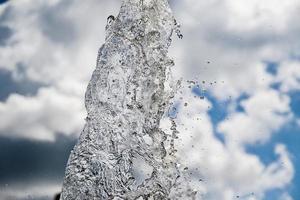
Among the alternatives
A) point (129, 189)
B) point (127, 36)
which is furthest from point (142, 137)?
point (127, 36)

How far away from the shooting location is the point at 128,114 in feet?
55.9

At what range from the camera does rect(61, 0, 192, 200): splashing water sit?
1547 centimetres

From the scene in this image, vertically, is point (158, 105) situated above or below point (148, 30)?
below

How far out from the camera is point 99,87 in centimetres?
1741

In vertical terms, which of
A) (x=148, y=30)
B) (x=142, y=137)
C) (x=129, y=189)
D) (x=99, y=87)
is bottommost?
(x=129, y=189)

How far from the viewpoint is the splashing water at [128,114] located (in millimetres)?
15469

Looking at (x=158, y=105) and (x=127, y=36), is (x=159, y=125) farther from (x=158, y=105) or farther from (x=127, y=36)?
(x=127, y=36)

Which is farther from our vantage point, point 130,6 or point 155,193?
point 130,6

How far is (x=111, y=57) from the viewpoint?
17906mm

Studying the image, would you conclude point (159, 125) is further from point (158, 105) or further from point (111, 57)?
point (111, 57)

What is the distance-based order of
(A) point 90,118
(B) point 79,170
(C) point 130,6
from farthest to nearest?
1. (C) point 130,6
2. (A) point 90,118
3. (B) point 79,170

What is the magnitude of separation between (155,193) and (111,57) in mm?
4200

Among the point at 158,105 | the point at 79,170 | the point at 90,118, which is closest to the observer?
the point at 79,170

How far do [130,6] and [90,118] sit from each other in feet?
13.9
